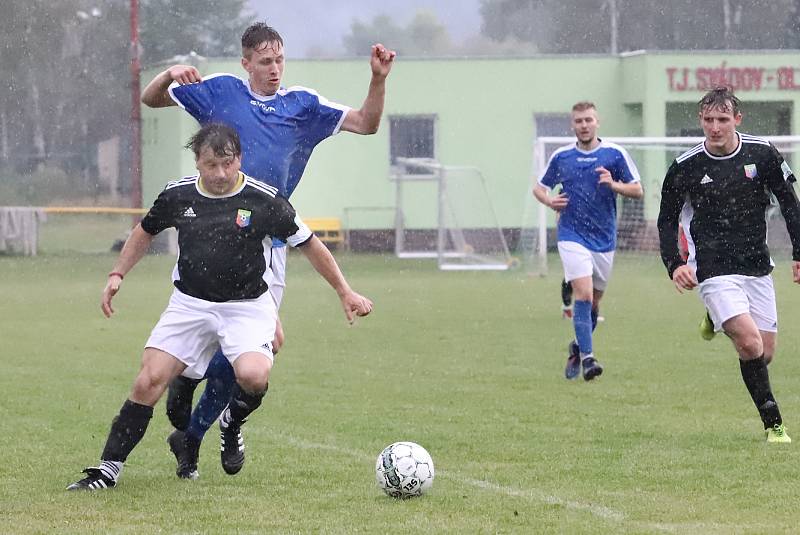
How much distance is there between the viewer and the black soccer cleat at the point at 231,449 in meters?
6.64

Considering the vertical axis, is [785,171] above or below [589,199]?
above

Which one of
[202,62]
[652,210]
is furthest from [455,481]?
[202,62]

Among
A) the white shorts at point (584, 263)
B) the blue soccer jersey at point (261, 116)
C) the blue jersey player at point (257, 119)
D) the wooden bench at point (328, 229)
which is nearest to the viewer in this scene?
the blue jersey player at point (257, 119)

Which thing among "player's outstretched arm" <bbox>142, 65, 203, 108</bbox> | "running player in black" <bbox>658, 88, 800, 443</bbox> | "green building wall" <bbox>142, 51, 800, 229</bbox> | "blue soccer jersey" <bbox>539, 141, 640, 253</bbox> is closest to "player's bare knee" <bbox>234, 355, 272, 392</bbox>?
"player's outstretched arm" <bbox>142, 65, 203, 108</bbox>

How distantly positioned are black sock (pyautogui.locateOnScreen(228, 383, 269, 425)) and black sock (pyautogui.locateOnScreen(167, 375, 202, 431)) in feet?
0.81

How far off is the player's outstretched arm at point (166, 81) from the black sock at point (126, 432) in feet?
5.06

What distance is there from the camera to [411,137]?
111ft

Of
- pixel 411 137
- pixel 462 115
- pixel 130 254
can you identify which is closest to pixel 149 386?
pixel 130 254

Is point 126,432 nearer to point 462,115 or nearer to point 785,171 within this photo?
point 785,171

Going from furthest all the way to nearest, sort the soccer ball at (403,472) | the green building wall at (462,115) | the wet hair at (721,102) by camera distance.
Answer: the green building wall at (462,115), the wet hair at (721,102), the soccer ball at (403,472)

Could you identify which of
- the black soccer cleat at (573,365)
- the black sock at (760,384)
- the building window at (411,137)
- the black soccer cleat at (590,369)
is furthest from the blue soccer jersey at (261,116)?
the building window at (411,137)

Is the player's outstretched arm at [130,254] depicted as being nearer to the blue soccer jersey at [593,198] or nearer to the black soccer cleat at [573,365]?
the black soccer cleat at [573,365]

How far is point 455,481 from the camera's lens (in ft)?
21.7

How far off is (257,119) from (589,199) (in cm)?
502
